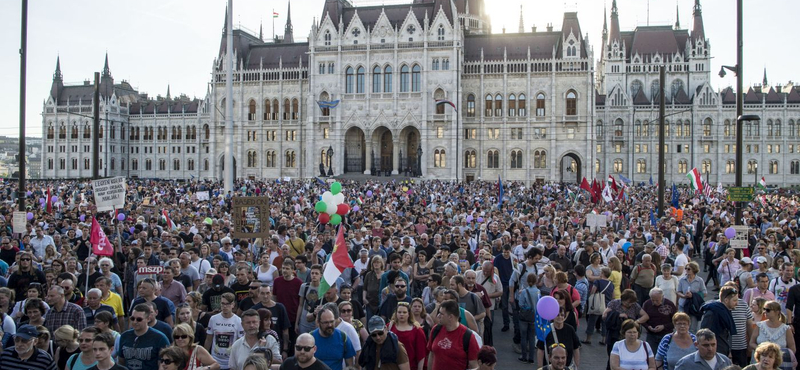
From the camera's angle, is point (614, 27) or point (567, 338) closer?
point (567, 338)

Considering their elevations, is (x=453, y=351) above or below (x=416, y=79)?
below

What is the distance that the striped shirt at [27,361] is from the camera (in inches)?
262

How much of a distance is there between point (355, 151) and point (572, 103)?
70.1ft

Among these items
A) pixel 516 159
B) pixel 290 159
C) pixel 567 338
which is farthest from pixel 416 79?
pixel 567 338

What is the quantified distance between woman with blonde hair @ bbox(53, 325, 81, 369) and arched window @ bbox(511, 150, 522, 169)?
185 ft

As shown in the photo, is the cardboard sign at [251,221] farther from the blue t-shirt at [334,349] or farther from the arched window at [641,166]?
the arched window at [641,166]

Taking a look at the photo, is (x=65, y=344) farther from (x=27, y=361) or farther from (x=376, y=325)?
(x=376, y=325)

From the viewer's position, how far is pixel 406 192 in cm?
3484

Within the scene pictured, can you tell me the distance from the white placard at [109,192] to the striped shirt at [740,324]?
11.5 m

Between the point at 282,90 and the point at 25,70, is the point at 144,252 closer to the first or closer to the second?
the point at 25,70

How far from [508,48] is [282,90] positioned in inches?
910

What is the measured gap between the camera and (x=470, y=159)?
205ft

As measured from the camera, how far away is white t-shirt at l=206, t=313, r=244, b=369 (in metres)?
7.57

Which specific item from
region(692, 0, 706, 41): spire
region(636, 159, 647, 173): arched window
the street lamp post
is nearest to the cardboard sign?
the street lamp post
